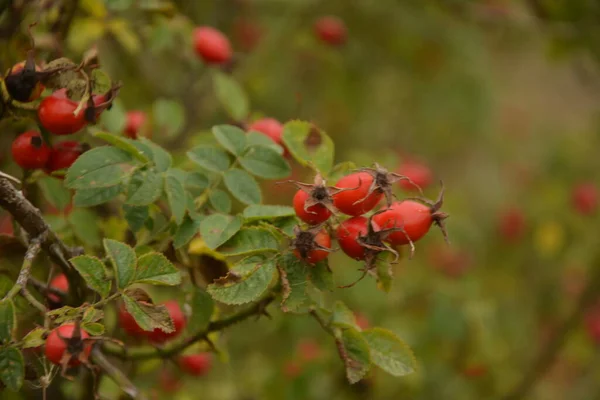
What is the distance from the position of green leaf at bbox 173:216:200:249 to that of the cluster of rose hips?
177 mm

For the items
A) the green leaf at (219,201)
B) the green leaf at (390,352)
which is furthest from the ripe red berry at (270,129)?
the green leaf at (390,352)

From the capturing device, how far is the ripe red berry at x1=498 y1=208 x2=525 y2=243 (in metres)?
3.32

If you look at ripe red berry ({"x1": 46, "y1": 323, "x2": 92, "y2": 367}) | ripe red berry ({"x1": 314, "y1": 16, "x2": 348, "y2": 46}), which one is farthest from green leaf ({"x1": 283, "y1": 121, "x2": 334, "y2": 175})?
ripe red berry ({"x1": 314, "y1": 16, "x2": 348, "y2": 46})

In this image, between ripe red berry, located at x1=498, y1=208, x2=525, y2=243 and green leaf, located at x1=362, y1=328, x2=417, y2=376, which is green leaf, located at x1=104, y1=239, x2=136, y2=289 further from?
ripe red berry, located at x1=498, y1=208, x2=525, y2=243

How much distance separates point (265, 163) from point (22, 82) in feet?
1.29

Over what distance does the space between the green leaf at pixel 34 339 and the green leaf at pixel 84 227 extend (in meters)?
0.33

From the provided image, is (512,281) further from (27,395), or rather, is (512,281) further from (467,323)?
(27,395)

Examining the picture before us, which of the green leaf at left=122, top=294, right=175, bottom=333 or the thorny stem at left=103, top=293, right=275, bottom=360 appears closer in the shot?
the green leaf at left=122, top=294, right=175, bottom=333

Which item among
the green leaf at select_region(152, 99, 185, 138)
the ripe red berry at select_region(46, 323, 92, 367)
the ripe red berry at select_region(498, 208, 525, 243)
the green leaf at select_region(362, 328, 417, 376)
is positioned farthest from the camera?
the ripe red berry at select_region(498, 208, 525, 243)

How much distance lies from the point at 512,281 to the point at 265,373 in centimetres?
136

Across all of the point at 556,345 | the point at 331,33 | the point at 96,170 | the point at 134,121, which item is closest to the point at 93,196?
the point at 96,170

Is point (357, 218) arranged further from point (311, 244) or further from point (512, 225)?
point (512, 225)

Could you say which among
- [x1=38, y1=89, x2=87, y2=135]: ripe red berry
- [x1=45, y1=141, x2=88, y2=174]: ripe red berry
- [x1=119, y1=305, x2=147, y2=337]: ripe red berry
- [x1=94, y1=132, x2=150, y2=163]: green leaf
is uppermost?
[x1=38, y1=89, x2=87, y2=135]: ripe red berry

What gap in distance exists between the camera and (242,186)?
1.14m
